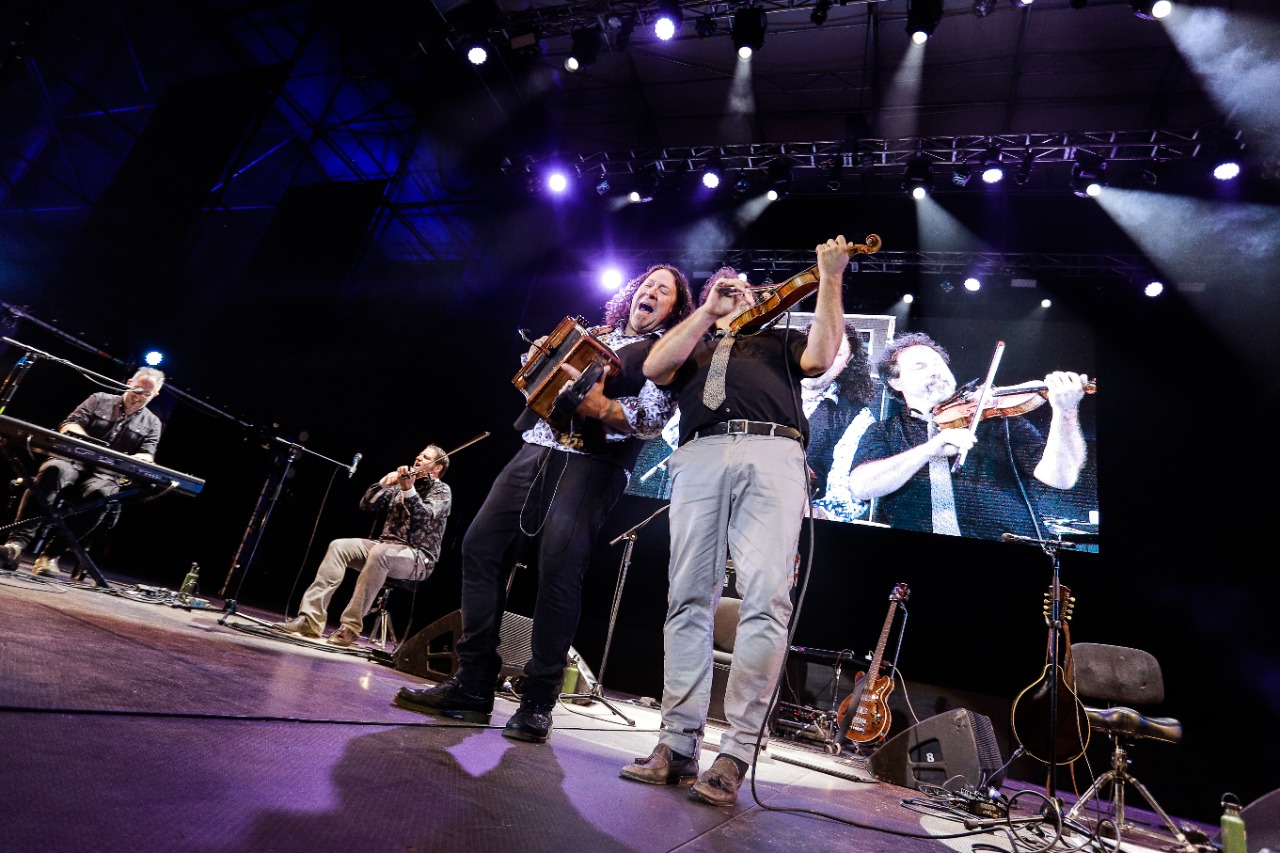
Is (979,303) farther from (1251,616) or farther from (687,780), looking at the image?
(687,780)

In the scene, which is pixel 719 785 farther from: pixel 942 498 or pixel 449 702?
pixel 942 498

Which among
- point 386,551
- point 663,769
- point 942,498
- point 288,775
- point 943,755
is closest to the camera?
point 288,775

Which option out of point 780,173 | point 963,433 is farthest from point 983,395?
point 780,173

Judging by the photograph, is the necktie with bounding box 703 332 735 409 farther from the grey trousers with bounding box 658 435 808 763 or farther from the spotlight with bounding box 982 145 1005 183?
the spotlight with bounding box 982 145 1005 183

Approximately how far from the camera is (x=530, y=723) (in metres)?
2.21

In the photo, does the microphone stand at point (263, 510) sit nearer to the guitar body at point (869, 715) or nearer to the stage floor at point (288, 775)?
the stage floor at point (288, 775)

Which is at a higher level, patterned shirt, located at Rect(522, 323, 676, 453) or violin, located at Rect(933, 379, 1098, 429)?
violin, located at Rect(933, 379, 1098, 429)

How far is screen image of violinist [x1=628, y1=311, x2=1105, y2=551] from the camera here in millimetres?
6785

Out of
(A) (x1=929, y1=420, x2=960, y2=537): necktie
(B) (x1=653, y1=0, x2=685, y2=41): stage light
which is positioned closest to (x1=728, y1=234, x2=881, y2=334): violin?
(B) (x1=653, y1=0, x2=685, y2=41): stage light

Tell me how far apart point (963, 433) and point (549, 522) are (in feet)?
19.6

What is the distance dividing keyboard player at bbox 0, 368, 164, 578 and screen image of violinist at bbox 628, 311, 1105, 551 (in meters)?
5.03

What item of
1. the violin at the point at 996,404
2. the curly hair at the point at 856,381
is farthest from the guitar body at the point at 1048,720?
the curly hair at the point at 856,381

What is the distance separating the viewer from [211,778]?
3.31ft

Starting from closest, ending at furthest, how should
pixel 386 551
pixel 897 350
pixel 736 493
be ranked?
pixel 736 493 → pixel 386 551 → pixel 897 350
